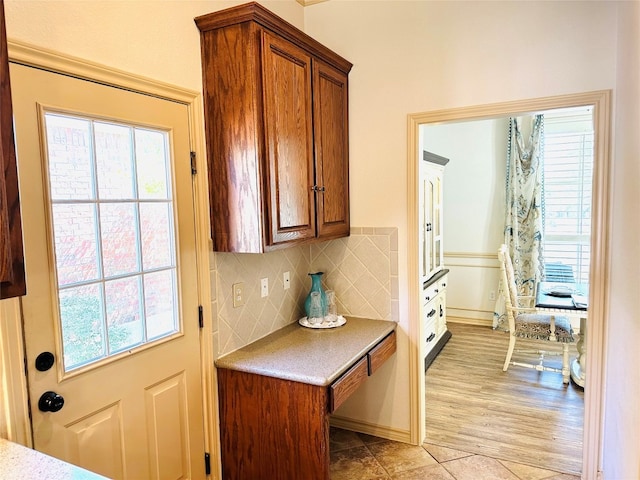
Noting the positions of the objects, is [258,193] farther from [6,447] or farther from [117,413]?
[6,447]

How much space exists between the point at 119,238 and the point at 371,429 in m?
2.13

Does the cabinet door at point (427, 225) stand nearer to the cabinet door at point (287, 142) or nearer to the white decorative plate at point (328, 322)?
the white decorative plate at point (328, 322)

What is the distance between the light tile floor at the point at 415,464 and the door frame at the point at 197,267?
0.87 meters

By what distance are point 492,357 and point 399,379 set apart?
6.36 feet

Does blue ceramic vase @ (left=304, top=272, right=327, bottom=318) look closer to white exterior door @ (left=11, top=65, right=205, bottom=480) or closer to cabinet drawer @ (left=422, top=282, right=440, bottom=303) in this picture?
white exterior door @ (left=11, top=65, right=205, bottom=480)

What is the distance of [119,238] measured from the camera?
172 cm

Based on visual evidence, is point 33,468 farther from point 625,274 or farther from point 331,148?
point 625,274

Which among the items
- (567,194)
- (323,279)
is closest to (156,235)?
(323,279)

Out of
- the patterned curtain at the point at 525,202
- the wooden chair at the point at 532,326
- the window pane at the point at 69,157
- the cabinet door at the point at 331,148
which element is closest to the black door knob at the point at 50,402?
the window pane at the point at 69,157

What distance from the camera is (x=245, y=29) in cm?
197

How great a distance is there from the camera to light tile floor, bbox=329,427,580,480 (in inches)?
99.0

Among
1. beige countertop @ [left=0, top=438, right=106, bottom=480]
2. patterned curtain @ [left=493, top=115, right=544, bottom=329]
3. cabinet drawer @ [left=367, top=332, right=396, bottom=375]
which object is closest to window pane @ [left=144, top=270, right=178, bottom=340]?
beige countertop @ [left=0, top=438, right=106, bottom=480]

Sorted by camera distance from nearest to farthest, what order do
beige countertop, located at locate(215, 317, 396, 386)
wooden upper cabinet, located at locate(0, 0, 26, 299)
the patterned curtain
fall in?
wooden upper cabinet, located at locate(0, 0, 26, 299) → beige countertop, located at locate(215, 317, 396, 386) → the patterned curtain

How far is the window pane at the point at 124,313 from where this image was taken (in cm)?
170
